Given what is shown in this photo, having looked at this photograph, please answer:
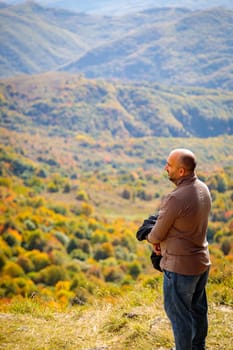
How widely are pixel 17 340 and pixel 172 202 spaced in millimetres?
2368

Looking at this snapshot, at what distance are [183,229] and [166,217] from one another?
16 cm

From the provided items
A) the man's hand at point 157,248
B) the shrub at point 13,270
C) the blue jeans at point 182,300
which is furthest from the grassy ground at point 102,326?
the shrub at point 13,270

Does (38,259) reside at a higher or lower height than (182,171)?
lower

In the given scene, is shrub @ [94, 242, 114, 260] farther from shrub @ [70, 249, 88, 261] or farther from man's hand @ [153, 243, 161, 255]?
man's hand @ [153, 243, 161, 255]

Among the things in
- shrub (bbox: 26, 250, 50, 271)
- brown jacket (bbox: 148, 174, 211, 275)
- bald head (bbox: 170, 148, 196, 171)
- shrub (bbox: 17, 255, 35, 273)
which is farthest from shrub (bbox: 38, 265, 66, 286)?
bald head (bbox: 170, 148, 196, 171)

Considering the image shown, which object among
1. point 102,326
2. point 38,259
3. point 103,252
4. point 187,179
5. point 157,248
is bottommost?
point 103,252

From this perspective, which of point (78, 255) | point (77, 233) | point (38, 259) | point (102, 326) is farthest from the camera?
point (77, 233)

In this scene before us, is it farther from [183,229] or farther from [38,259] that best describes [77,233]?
[183,229]

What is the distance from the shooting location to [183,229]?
3258mm

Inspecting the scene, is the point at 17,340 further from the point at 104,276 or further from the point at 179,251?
the point at 104,276

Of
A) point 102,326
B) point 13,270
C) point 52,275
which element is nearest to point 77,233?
point 52,275

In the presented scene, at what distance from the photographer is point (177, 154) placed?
3.35 m

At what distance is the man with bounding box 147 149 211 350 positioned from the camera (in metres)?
3.24

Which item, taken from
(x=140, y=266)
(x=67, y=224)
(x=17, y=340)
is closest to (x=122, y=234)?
(x=67, y=224)
